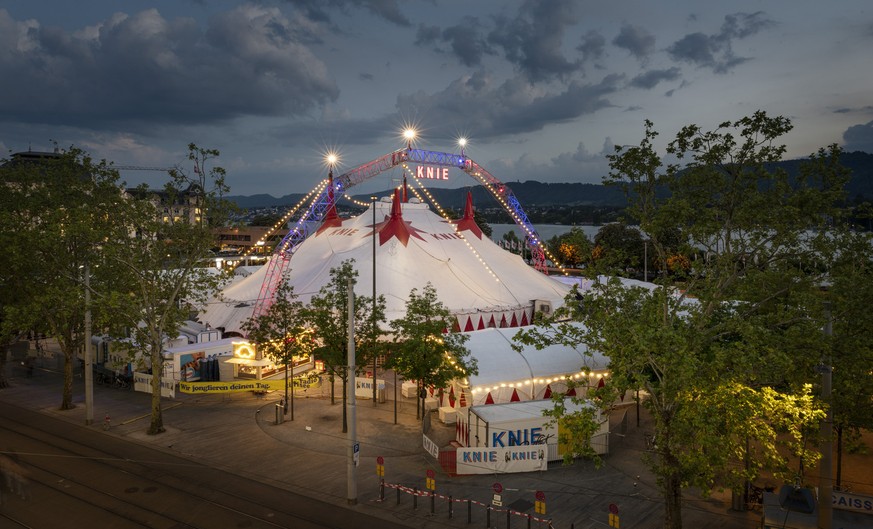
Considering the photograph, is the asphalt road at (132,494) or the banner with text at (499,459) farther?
the banner with text at (499,459)

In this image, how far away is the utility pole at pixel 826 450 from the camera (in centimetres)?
1358

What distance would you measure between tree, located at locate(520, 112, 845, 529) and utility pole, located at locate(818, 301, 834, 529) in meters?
0.38

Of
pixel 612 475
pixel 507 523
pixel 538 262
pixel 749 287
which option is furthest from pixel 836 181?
pixel 538 262

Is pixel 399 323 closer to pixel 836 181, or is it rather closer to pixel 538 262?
pixel 836 181

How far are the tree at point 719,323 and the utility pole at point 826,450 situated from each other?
38cm

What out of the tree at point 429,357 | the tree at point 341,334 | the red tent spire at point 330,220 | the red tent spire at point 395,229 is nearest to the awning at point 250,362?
the tree at point 341,334

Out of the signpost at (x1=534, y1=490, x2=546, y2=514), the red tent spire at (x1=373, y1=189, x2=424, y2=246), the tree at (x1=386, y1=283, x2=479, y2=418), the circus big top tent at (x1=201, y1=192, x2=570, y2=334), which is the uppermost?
the red tent spire at (x1=373, y1=189, x2=424, y2=246)

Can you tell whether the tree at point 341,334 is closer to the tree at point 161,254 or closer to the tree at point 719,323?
the tree at point 161,254

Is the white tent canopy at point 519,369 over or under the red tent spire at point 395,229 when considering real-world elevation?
under

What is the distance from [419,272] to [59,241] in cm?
2174

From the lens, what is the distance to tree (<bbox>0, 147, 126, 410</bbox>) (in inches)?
1006

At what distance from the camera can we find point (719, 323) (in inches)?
568

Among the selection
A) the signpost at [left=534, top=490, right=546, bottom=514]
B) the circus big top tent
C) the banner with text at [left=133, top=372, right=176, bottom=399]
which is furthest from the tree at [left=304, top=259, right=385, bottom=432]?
the signpost at [left=534, top=490, right=546, bottom=514]

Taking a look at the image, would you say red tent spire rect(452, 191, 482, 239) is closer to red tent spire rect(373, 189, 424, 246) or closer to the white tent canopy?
red tent spire rect(373, 189, 424, 246)
